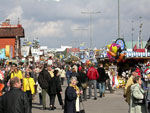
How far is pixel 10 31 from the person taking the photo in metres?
Result: 88.1

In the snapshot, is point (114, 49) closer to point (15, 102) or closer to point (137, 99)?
point (137, 99)

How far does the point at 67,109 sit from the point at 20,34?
268ft

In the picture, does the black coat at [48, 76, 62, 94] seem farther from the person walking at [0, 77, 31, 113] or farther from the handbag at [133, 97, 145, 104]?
the person walking at [0, 77, 31, 113]

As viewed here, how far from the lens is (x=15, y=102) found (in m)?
7.20

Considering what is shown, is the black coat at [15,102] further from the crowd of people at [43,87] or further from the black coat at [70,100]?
the black coat at [70,100]

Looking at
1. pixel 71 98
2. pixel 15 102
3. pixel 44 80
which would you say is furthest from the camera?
pixel 44 80

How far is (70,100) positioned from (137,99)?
1803 mm

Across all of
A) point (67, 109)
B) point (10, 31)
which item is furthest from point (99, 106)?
point (10, 31)

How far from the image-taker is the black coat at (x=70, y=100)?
1015cm

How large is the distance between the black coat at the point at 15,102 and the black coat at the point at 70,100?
2958 millimetres

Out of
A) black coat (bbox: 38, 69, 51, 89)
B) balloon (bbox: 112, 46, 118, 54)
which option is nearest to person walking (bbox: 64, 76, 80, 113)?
black coat (bbox: 38, 69, 51, 89)

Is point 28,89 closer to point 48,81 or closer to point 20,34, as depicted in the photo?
point 48,81

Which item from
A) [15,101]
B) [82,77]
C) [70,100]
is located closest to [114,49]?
[82,77]

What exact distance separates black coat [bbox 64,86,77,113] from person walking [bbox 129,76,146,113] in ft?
5.08
